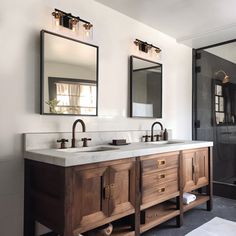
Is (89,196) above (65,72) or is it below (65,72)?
below

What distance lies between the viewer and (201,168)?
277 cm

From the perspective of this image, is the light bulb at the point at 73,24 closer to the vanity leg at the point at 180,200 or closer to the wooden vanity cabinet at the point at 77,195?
the wooden vanity cabinet at the point at 77,195

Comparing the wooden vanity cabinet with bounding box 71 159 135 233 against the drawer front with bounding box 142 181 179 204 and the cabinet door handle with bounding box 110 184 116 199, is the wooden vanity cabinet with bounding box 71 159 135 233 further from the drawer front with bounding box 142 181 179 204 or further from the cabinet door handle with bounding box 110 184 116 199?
the drawer front with bounding box 142 181 179 204

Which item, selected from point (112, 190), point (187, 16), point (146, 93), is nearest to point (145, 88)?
point (146, 93)

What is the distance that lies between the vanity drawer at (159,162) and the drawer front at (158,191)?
163 millimetres

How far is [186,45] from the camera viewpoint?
3693 mm

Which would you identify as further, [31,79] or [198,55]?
[198,55]

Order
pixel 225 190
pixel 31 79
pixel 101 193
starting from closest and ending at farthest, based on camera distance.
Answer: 1. pixel 101 193
2. pixel 31 79
3. pixel 225 190

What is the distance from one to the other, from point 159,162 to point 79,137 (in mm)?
795

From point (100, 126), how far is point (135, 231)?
1.05 m

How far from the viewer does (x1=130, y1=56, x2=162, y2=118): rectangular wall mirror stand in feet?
9.32

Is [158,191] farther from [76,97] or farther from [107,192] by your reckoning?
[76,97]

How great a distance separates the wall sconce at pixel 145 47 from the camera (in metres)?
2.90

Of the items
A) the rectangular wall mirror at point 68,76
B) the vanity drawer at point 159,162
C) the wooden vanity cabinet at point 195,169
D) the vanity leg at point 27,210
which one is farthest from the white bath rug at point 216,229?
the rectangular wall mirror at point 68,76
